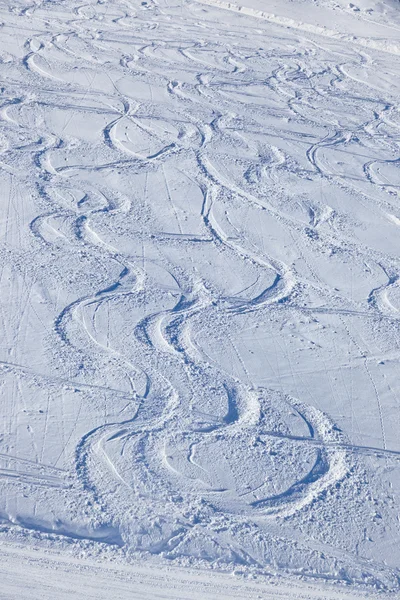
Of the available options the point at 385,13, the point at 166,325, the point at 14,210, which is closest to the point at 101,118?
the point at 14,210

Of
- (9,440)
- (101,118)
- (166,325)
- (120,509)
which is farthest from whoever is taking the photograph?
(101,118)

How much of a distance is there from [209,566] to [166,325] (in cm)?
159

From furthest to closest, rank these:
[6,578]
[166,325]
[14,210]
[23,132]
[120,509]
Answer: [23,132], [14,210], [166,325], [120,509], [6,578]

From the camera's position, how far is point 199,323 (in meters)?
4.29

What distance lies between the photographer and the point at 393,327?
4.45 m

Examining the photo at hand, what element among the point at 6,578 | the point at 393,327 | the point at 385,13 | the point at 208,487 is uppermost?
the point at 385,13

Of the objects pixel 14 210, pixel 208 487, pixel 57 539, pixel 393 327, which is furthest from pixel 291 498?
pixel 14 210

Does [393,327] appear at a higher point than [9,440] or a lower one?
higher

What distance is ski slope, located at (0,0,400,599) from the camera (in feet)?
10.2

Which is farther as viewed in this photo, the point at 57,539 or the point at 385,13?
the point at 385,13

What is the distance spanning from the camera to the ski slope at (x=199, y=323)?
3119 mm

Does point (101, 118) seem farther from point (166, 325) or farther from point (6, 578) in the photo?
point (6, 578)

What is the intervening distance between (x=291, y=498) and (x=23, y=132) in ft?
14.2

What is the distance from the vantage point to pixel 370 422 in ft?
12.3
